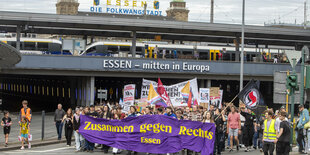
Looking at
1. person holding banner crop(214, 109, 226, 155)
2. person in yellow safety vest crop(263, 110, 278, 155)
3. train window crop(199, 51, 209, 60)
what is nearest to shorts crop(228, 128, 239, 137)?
person holding banner crop(214, 109, 226, 155)

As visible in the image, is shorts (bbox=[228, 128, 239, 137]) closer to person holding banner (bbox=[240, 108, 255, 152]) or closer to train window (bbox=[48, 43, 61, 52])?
person holding banner (bbox=[240, 108, 255, 152])

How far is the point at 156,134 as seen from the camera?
16781mm

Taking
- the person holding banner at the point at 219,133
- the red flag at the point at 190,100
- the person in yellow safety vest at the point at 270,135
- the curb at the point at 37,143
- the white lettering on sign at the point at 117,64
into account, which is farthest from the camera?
the white lettering on sign at the point at 117,64

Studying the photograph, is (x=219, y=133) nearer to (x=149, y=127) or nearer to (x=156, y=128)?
(x=156, y=128)

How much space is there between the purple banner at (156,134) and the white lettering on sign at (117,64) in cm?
2528

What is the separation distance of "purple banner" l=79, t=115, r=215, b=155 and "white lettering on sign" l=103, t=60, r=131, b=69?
25.3 m

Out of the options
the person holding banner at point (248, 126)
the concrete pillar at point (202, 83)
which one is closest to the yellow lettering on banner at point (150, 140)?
the person holding banner at point (248, 126)

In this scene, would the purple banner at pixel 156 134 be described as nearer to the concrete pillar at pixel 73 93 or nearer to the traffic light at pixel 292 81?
the traffic light at pixel 292 81

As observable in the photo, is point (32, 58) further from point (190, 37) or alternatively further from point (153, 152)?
point (153, 152)

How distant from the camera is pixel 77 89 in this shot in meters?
51.9

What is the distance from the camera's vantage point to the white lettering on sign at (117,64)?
42906mm

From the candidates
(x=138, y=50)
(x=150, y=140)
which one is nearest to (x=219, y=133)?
(x=150, y=140)

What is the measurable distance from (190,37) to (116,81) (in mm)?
11079

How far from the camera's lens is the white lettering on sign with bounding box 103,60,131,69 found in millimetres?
42906
